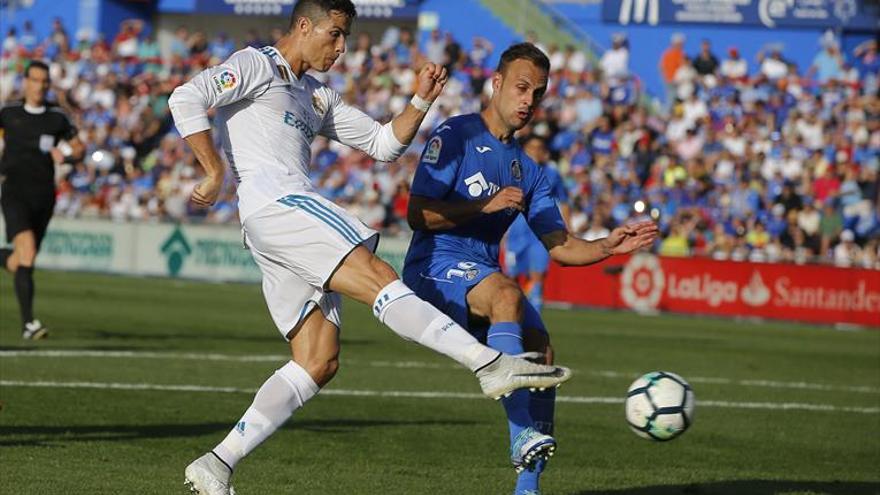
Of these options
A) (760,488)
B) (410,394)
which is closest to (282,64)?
(760,488)

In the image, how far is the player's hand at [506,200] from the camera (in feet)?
25.6

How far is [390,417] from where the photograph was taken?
12.0 metres

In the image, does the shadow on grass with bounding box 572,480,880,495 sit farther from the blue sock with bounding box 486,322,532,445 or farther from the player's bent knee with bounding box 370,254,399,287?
the player's bent knee with bounding box 370,254,399,287

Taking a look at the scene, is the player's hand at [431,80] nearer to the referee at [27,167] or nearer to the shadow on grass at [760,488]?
the shadow on grass at [760,488]

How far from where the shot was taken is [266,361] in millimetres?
15742

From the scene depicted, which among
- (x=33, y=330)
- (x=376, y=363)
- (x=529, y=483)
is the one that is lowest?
(x=376, y=363)

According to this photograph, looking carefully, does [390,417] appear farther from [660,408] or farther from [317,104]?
[317,104]

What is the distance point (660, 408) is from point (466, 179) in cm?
163

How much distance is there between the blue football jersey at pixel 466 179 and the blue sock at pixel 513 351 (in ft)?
2.23

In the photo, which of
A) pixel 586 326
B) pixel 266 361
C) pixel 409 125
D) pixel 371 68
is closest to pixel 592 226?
pixel 586 326

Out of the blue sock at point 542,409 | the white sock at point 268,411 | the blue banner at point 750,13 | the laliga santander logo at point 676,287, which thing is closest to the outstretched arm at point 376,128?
the white sock at point 268,411

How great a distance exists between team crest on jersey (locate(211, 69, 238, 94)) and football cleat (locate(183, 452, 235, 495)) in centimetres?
176

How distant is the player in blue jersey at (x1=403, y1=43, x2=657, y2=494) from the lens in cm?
807

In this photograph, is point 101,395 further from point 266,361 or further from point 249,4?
point 249,4
